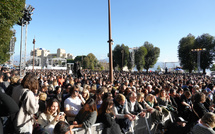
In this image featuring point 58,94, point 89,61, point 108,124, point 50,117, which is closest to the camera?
point 50,117

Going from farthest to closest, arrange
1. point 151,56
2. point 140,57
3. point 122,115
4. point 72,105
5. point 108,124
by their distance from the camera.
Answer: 1. point 151,56
2. point 140,57
3. point 72,105
4. point 122,115
5. point 108,124

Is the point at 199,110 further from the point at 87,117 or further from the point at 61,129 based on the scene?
the point at 61,129

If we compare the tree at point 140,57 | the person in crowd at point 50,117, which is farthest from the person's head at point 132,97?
the tree at point 140,57

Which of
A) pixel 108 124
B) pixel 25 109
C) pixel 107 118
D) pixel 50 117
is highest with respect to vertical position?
pixel 25 109

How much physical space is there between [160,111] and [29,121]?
3.65m

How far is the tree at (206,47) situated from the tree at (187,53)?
172 centimetres

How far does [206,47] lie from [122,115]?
160ft

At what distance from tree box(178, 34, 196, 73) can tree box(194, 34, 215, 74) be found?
172cm

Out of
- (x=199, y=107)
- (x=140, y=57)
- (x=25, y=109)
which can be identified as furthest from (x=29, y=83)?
(x=140, y=57)

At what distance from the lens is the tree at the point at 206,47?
139 ft

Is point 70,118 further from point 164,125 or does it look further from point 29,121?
point 164,125

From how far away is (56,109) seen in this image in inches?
119

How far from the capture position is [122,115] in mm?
3771

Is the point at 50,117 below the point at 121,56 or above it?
below
